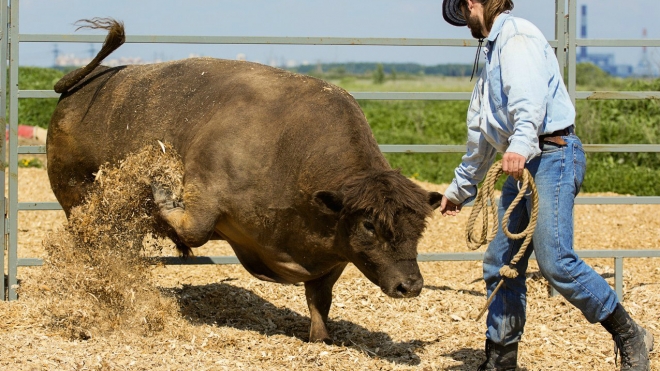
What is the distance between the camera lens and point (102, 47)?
627cm

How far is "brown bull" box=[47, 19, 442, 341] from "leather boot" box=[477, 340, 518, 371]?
22.1 inches

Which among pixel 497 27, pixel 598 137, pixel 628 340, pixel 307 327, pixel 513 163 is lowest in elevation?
pixel 307 327

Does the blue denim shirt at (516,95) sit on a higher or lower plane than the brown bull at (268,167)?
higher

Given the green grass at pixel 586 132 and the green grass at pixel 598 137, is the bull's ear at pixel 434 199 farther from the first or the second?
the green grass at pixel 598 137

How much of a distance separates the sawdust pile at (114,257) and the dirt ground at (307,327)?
10 cm

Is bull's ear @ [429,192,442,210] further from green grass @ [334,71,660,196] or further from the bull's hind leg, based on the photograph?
green grass @ [334,71,660,196]

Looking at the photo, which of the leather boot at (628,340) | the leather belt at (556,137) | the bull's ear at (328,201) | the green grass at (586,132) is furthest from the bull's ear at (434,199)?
the green grass at (586,132)

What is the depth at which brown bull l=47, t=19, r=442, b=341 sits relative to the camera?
4797mm

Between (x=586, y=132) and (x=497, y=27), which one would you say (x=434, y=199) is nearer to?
(x=497, y=27)

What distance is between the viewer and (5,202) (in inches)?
256

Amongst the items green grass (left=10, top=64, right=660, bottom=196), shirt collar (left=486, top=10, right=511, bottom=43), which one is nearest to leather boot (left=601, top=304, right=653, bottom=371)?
shirt collar (left=486, top=10, right=511, bottom=43)

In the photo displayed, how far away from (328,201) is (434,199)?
0.62 meters

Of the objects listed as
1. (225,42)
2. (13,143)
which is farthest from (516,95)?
(13,143)

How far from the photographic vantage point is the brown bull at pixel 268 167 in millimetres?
4797
